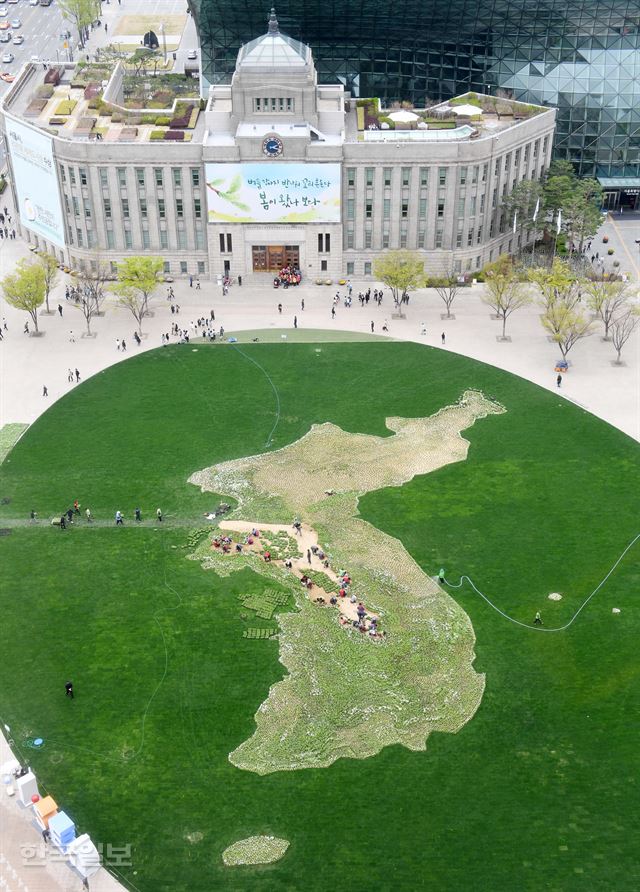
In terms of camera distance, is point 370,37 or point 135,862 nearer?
point 135,862

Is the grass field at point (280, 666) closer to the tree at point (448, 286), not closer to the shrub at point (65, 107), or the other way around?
the tree at point (448, 286)

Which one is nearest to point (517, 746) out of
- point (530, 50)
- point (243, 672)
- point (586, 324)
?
point (243, 672)

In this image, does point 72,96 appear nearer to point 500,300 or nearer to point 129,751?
point 500,300

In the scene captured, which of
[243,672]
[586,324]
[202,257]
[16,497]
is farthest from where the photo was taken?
[202,257]

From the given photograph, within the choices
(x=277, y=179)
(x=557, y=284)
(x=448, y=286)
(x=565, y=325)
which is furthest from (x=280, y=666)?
(x=277, y=179)

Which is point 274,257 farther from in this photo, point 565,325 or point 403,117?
point 565,325

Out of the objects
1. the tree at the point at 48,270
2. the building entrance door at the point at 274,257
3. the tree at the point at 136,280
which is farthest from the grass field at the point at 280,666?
the building entrance door at the point at 274,257

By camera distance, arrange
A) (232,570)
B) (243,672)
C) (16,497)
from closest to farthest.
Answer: (243,672) → (232,570) → (16,497)
